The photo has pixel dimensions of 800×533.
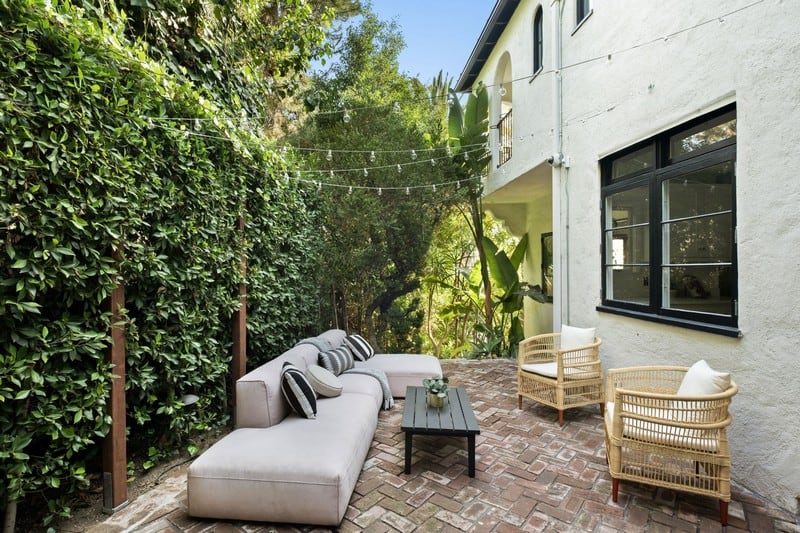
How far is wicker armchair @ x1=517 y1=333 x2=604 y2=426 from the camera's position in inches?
159

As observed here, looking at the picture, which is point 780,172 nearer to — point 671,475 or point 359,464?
point 671,475

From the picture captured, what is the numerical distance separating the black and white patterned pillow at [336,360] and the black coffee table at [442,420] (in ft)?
3.01

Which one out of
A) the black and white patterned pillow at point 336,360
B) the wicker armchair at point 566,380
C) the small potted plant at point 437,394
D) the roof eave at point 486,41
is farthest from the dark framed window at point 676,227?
the roof eave at point 486,41

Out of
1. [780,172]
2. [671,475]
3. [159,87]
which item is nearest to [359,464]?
[671,475]

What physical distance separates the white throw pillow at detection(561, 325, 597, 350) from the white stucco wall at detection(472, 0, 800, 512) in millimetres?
273

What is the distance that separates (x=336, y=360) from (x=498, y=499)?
2.18 m

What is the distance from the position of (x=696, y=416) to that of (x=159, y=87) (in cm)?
424

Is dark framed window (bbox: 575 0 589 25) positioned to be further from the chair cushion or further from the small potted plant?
the chair cushion

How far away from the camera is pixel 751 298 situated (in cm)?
279

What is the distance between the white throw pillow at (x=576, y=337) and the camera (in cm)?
443

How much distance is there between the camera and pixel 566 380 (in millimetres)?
4109

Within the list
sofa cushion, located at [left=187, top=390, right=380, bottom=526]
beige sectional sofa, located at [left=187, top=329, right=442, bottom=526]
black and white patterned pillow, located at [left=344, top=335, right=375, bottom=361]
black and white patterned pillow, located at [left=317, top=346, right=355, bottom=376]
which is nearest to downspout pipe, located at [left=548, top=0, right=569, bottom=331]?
black and white patterned pillow, located at [left=344, top=335, right=375, bottom=361]

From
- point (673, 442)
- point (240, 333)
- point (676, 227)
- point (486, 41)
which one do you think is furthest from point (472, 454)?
point (486, 41)

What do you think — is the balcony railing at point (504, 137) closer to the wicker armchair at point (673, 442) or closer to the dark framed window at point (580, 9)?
the dark framed window at point (580, 9)
